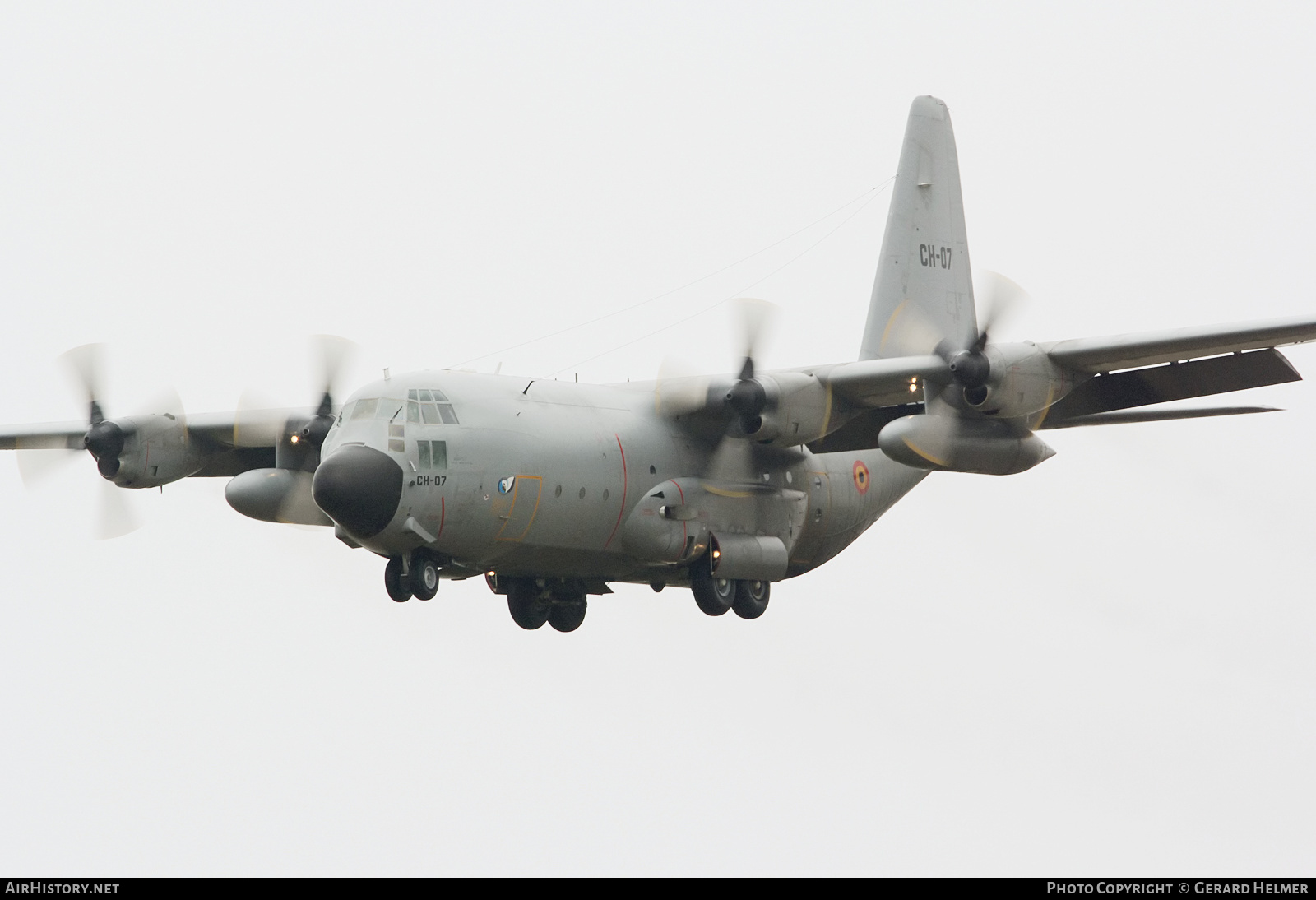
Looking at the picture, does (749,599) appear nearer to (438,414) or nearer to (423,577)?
(423,577)

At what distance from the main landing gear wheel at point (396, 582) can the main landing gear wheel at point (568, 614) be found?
3.15 metres

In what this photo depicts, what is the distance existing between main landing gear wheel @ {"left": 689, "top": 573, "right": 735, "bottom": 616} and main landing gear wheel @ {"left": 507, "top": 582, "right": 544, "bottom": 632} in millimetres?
1796

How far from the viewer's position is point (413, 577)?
1745cm

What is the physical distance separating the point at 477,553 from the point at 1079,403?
6.84 m

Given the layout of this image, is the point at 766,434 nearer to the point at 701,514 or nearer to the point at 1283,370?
the point at 701,514

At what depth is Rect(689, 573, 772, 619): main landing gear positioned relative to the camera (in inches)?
777

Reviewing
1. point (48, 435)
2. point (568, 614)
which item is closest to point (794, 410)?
point (568, 614)

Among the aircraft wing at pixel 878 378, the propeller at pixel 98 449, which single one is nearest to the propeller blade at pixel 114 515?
the propeller at pixel 98 449

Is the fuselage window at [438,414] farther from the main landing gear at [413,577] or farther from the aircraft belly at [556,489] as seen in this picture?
the main landing gear at [413,577]

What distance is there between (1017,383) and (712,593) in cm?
427

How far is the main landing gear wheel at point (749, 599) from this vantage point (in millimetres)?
20266

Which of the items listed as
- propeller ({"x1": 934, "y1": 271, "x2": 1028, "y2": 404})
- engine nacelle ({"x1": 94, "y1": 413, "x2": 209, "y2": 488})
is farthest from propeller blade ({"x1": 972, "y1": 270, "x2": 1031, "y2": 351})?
engine nacelle ({"x1": 94, "y1": 413, "x2": 209, "y2": 488})

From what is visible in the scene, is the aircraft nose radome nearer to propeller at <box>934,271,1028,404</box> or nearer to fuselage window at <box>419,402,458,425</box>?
fuselage window at <box>419,402,458,425</box>
